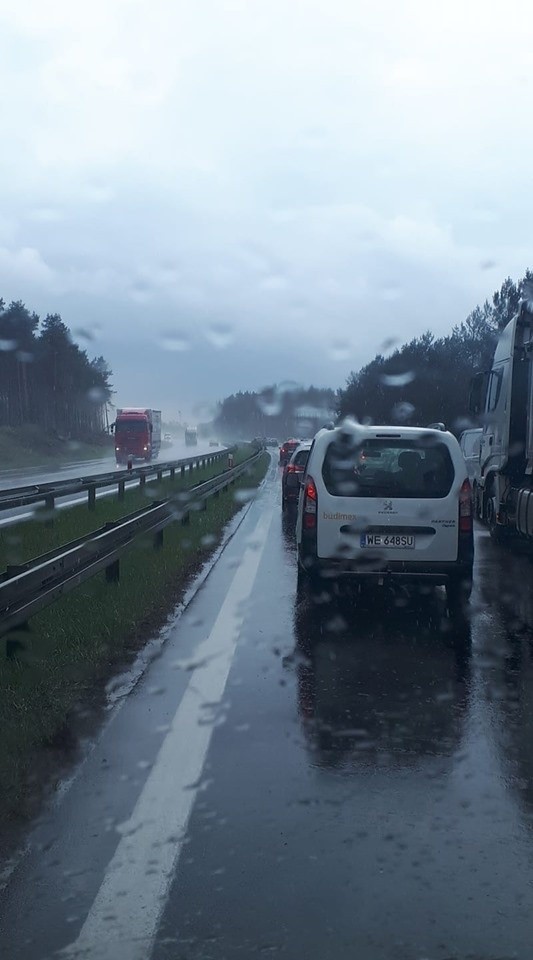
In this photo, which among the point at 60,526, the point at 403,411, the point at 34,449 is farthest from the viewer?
the point at 34,449

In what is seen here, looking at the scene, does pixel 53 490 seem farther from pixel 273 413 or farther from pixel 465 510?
pixel 273 413

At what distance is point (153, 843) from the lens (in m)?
4.31

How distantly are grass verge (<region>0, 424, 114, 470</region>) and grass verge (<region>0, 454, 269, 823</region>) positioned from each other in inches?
2191

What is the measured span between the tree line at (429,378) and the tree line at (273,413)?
4.35m

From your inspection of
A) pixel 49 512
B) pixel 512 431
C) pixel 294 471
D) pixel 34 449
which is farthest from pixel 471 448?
pixel 34 449

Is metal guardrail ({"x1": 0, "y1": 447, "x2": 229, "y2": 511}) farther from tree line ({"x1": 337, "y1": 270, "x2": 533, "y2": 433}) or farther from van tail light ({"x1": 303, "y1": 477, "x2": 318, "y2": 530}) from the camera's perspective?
tree line ({"x1": 337, "y1": 270, "x2": 533, "y2": 433})

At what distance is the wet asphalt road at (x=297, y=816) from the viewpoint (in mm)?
3539

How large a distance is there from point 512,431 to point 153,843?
1184 centimetres

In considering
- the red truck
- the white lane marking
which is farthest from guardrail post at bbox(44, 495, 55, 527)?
the red truck

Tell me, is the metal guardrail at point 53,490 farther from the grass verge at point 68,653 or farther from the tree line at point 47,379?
the tree line at point 47,379

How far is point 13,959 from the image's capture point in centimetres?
333

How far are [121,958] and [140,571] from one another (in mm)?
8671

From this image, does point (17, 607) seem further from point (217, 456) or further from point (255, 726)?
point (217, 456)

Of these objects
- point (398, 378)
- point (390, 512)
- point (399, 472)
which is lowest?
point (390, 512)
